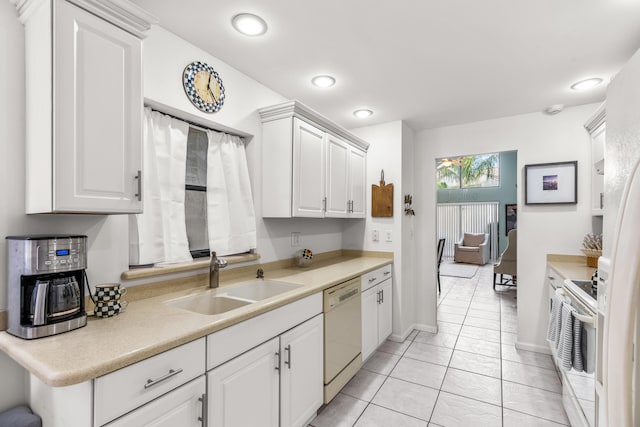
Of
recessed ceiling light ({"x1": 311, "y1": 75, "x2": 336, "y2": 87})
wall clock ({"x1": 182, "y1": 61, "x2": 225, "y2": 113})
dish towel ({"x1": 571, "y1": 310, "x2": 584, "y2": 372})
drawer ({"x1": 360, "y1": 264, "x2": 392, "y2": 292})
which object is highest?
recessed ceiling light ({"x1": 311, "y1": 75, "x2": 336, "y2": 87})

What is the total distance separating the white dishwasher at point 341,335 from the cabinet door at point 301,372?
0.09 m

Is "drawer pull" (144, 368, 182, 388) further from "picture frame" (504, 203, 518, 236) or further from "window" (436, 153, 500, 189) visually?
"picture frame" (504, 203, 518, 236)

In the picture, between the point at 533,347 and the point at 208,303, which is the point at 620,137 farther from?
the point at 533,347

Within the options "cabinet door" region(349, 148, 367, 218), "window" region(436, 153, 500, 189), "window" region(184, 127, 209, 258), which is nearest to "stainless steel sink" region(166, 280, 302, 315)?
"window" region(184, 127, 209, 258)

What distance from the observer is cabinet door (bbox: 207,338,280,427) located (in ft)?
4.36

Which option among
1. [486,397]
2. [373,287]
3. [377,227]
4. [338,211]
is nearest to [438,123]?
[377,227]

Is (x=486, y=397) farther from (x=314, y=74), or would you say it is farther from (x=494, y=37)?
(x=314, y=74)

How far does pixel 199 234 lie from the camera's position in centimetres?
223

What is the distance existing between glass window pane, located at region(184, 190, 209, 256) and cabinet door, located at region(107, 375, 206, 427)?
1.12 metres

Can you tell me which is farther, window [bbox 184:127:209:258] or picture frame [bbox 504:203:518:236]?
picture frame [bbox 504:203:518:236]

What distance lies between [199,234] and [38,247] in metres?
1.11

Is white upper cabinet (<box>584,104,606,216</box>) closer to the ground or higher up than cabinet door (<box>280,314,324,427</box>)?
higher up

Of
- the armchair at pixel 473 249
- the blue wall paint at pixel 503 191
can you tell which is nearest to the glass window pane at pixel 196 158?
the armchair at pixel 473 249

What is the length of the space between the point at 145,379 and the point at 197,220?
130 cm
